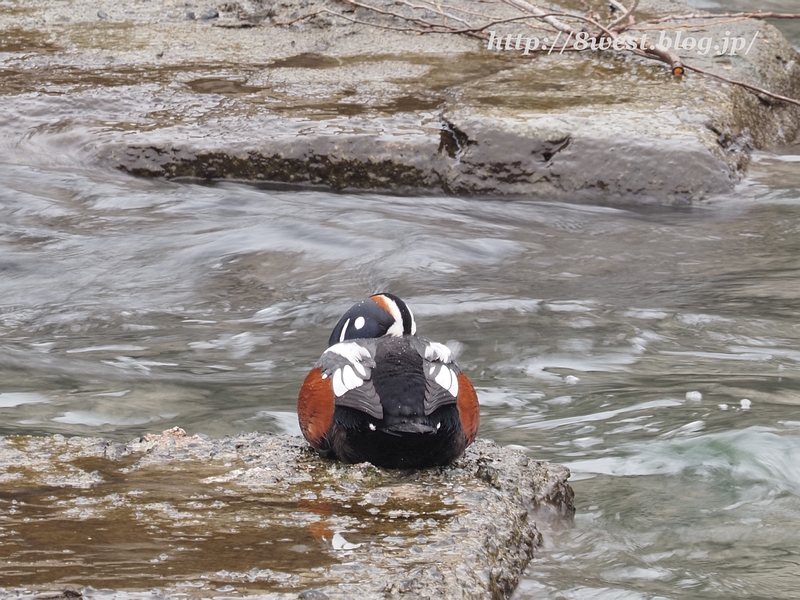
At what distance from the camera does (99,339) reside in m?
5.11

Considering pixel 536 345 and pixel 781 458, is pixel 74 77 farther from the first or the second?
pixel 781 458

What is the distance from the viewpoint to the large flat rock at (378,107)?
23.3 ft

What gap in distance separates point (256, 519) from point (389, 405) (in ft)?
1.63

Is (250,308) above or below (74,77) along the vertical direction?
below

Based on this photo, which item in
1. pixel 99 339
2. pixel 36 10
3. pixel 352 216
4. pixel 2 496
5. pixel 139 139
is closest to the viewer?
pixel 2 496

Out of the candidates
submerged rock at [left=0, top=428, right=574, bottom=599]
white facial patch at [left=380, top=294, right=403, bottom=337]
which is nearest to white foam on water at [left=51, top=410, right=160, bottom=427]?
submerged rock at [left=0, top=428, right=574, bottom=599]

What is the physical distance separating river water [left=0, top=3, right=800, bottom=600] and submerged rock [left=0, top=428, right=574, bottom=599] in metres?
0.28

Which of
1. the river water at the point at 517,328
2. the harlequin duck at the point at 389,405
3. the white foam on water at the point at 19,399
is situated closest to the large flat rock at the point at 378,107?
the river water at the point at 517,328

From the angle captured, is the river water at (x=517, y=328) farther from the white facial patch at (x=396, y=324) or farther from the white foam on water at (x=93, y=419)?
the white facial patch at (x=396, y=324)

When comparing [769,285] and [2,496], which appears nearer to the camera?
[2,496]

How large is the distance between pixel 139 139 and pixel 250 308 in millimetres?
2620

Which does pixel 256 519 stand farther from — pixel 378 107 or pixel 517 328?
pixel 378 107

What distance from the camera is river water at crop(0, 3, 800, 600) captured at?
3174 millimetres

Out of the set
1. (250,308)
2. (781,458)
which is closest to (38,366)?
(250,308)
